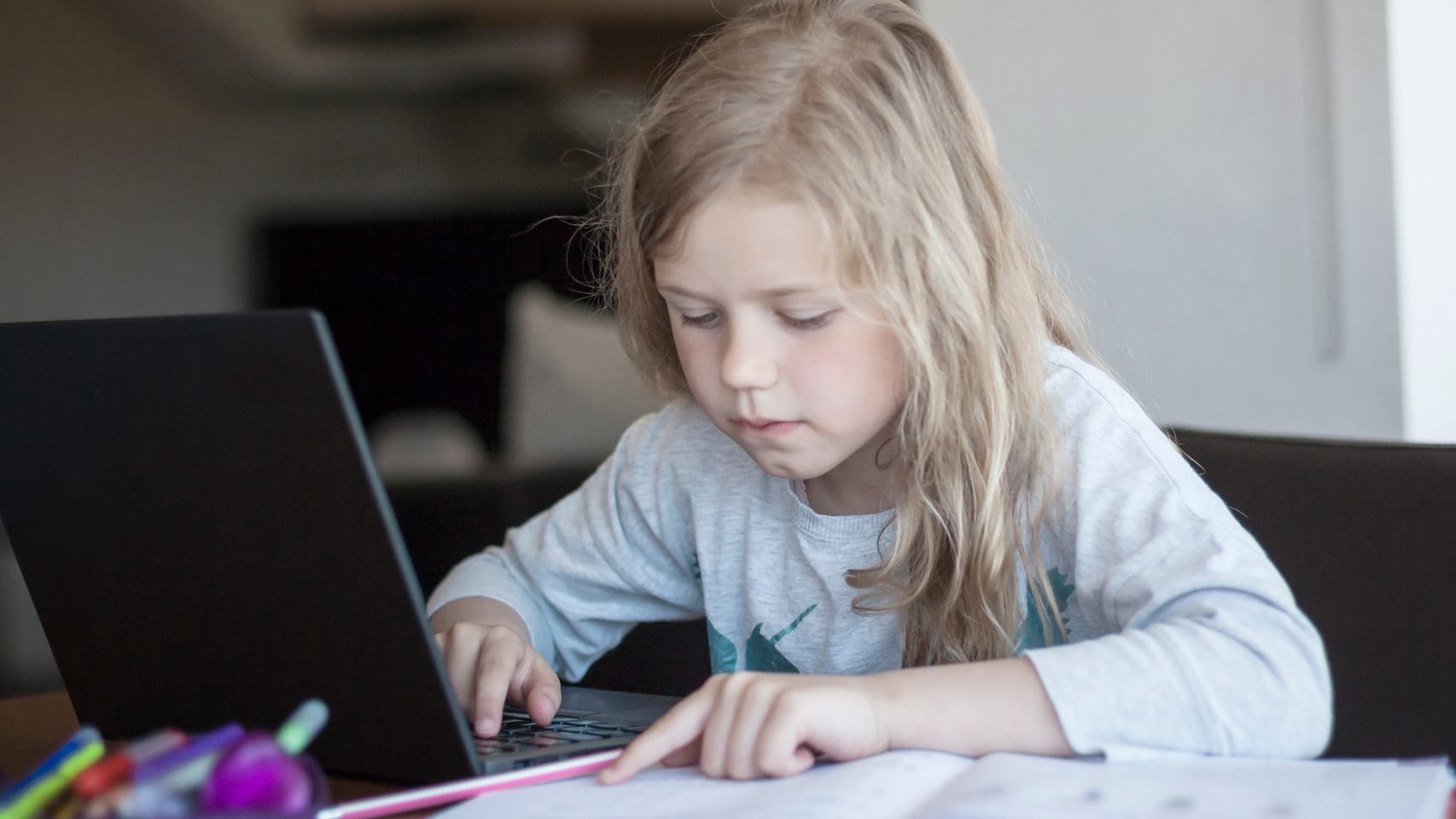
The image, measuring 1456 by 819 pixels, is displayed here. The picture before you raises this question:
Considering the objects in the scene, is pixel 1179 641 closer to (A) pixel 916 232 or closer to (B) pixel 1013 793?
(B) pixel 1013 793

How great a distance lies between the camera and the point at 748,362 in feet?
2.49

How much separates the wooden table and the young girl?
0.33 feet

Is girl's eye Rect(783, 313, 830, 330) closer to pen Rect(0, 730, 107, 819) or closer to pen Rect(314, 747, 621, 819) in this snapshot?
pen Rect(314, 747, 621, 819)

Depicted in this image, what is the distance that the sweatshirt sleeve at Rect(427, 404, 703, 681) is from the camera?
40.7 inches

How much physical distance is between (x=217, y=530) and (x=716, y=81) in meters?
0.41

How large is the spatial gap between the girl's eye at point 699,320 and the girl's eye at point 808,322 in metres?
0.05

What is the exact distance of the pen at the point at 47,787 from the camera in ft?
1.41

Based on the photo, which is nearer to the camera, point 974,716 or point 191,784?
point 191,784

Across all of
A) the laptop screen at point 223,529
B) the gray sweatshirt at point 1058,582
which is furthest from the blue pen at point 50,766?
the gray sweatshirt at point 1058,582

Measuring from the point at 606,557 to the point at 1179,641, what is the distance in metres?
0.49

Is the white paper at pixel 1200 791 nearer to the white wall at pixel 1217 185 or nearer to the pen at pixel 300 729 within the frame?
the pen at pixel 300 729

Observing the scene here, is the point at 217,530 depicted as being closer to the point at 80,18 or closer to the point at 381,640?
the point at 381,640

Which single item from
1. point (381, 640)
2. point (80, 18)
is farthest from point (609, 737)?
point (80, 18)

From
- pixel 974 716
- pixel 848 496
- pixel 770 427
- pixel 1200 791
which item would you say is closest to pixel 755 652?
pixel 848 496
